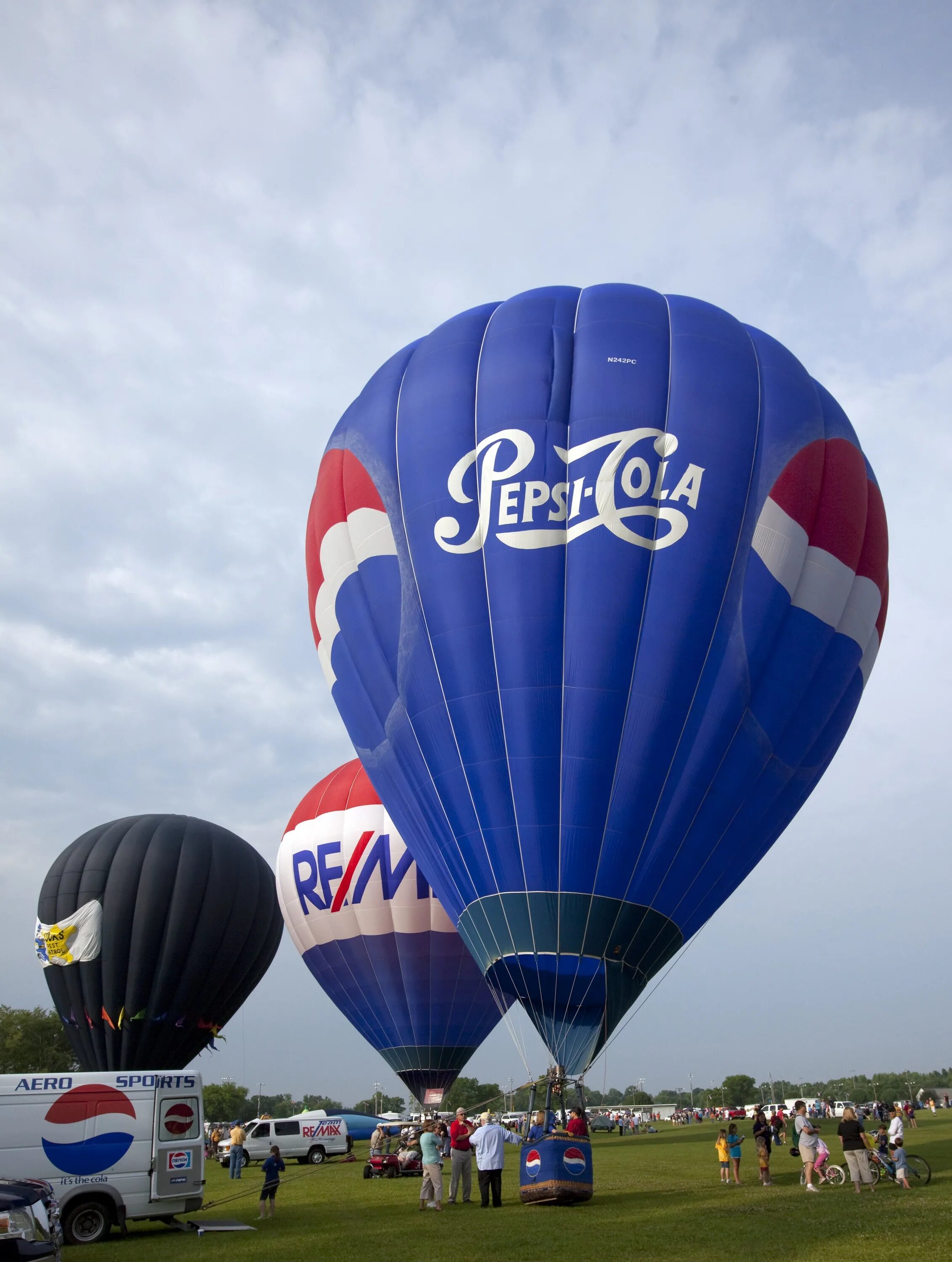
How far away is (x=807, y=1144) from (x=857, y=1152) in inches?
37.4

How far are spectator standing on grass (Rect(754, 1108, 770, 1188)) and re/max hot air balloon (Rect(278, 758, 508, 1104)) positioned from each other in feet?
34.3

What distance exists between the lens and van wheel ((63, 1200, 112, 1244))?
12.2 m

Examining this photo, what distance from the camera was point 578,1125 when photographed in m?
13.0

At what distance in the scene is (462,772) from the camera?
15414 mm

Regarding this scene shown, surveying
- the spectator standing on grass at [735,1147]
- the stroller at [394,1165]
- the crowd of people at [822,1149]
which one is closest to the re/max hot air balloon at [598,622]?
the spectator standing on grass at [735,1147]

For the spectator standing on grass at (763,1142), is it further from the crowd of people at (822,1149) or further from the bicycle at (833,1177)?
the bicycle at (833,1177)

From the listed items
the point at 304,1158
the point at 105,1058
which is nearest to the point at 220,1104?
the point at 304,1158

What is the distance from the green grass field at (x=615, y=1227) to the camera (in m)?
8.92

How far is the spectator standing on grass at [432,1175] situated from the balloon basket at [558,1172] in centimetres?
111

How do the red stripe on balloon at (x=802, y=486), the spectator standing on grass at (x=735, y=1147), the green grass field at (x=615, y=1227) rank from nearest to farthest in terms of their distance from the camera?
the green grass field at (x=615, y=1227) < the spectator standing on grass at (x=735, y=1147) < the red stripe on balloon at (x=802, y=486)

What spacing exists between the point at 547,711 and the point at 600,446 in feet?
13.2

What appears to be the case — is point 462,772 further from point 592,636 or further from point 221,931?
point 221,931

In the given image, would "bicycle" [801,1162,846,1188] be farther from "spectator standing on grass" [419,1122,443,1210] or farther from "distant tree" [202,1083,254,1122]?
"distant tree" [202,1083,254,1122]

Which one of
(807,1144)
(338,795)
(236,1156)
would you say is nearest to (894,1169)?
(807,1144)
